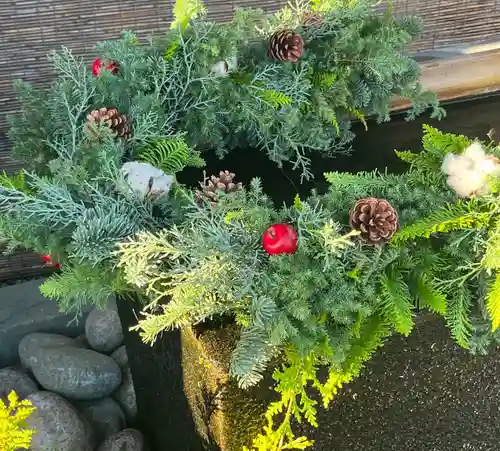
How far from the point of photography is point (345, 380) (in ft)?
2.52

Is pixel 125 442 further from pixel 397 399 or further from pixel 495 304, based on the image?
pixel 495 304

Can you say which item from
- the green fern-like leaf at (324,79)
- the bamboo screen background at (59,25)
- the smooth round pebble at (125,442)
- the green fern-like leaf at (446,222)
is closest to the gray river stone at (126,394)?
the smooth round pebble at (125,442)

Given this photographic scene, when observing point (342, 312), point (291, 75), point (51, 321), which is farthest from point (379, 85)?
point (51, 321)

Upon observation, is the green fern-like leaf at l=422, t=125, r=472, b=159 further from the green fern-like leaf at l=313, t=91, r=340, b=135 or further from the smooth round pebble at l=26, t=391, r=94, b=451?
the smooth round pebble at l=26, t=391, r=94, b=451

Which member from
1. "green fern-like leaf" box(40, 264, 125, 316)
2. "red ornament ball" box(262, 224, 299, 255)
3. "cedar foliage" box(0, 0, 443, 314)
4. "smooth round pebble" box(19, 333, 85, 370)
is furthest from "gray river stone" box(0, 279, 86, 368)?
"red ornament ball" box(262, 224, 299, 255)

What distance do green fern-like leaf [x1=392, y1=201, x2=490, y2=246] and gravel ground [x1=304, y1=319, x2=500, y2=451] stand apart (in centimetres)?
14

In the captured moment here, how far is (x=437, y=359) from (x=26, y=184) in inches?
23.2

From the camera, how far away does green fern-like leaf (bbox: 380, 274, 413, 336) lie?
0.70 meters

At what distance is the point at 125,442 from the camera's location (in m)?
1.20

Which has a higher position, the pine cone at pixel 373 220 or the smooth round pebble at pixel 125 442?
the pine cone at pixel 373 220

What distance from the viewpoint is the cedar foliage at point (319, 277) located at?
70 centimetres

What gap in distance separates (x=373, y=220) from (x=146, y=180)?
0.99 ft

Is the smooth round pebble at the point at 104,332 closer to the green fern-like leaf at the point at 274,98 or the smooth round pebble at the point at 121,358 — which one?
the smooth round pebble at the point at 121,358

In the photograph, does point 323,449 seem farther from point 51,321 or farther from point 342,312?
point 51,321
